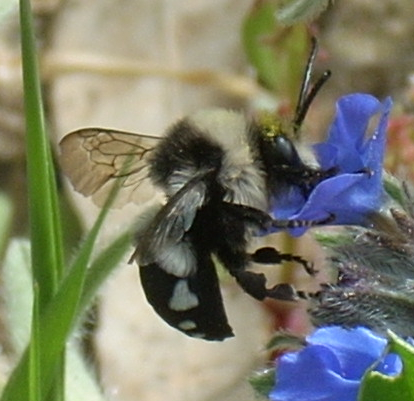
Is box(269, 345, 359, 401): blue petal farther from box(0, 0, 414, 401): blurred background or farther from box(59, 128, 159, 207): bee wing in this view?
box(0, 0, 414, 401): blurred background

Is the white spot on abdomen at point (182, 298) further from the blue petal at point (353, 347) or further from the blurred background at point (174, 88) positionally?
the blurred background at point (174, 88)

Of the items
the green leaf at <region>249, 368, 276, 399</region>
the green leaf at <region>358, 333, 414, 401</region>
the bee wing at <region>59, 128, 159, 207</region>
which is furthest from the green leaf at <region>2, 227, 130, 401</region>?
the green leaf at <region>358, 333, 414, 401</region>

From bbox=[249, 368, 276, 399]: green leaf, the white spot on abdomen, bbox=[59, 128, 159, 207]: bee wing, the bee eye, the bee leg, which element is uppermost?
the bee eye

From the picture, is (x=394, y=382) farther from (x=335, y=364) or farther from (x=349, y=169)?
(x=349, y=169)

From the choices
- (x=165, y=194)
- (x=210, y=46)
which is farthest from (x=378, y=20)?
(x=165, y=194)

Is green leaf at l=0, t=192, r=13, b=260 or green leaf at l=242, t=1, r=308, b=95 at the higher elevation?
green leaf at l=242, t=1, r=308, b=95

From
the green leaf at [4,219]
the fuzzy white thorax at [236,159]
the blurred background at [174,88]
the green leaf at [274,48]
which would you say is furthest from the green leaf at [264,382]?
the green leaf at [274,48]
